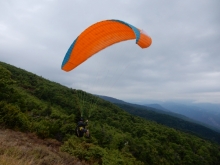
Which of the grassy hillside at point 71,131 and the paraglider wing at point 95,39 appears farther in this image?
the grassy hillside at point 71,131

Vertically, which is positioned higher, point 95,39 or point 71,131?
point 95,39

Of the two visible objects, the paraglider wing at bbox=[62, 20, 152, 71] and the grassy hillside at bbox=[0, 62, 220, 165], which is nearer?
the paraglider wing at bbox=[62, 20, 152, 71]

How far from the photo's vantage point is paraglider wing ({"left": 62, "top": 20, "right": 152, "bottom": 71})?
8.80 m

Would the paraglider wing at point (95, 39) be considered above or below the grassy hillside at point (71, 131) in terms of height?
above

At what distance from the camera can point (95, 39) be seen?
915 centimetres

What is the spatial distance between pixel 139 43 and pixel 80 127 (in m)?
4.63

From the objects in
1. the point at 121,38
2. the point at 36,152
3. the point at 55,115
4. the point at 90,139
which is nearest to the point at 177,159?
the point at 90,139

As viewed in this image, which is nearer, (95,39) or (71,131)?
(95,39)

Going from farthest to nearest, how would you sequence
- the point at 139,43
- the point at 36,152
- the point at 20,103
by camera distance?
the point at 20,103, the point at 139,43, the point at 36,152

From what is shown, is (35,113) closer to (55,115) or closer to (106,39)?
(55,115)

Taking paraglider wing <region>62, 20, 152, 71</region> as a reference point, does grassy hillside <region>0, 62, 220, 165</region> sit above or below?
below

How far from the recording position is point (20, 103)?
469 inches

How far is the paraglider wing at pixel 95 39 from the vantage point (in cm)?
880

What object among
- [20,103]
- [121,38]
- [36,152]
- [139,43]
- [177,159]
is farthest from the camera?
[177,159]
